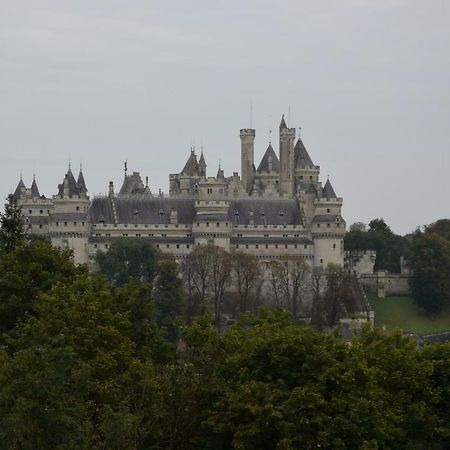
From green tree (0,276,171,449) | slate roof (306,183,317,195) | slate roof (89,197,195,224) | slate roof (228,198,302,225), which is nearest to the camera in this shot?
green tree (0,276,171,449)

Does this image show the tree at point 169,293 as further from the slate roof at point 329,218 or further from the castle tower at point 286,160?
the castle tower at point 286,160

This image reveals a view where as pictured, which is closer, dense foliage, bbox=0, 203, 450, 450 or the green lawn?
dense foliage, bbox=0, 203, 450, 450

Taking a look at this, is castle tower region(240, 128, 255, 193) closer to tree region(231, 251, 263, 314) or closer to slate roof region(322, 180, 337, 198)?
slate roof region(322, 180, 337, 198)

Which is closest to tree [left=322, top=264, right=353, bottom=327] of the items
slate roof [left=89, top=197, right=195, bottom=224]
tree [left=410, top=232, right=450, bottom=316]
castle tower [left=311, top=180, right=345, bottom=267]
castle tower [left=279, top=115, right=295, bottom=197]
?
castle tower [left=311, top=180, right=345, bottom=267]

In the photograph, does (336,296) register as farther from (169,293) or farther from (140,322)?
(140,322)

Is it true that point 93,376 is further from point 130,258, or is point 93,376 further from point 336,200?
→ point 336,200

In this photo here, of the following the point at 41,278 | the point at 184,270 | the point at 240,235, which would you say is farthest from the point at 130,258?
the point at 41,278

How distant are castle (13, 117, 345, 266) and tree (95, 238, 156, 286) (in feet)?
16.4

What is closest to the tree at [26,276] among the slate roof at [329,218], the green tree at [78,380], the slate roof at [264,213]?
the green tree at [78,380]

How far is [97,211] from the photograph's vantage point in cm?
13550

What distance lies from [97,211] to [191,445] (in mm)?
87234

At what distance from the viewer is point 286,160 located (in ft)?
476

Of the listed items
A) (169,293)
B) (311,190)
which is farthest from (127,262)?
(311,190)

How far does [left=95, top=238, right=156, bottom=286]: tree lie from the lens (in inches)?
4924
